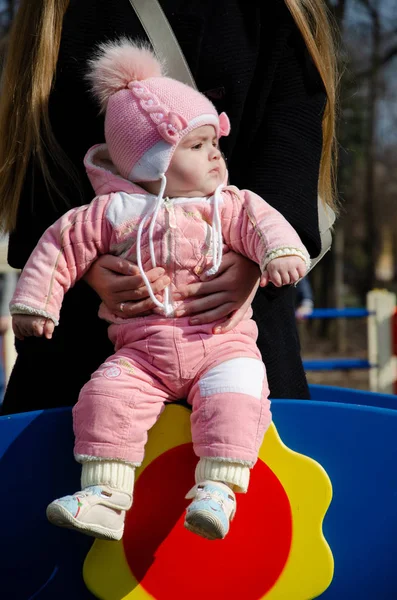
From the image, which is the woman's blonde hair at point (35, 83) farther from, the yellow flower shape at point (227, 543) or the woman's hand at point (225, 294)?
the yellow flower shape at point (227, 543)

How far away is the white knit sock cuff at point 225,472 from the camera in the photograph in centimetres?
150

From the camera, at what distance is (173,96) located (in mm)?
1695

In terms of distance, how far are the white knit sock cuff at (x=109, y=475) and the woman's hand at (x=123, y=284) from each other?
27 centimetres

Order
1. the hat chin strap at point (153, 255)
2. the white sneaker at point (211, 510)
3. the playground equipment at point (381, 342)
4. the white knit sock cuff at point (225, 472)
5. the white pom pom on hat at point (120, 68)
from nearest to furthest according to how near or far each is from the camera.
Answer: the white sneaker at point (211, 510)
the white knit sock cuff at point (225, 472)
the hat chin strap at point (153, 255)
the white pom pom on hat at point (120, 68)
the playground equipment at point (381, 342)

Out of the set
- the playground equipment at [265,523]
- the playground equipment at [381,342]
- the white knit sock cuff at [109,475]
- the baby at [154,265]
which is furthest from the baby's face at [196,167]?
the playground equipment at [381,342]

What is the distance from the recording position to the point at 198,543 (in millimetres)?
1584

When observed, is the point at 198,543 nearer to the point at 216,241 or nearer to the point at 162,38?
the point at 216,241

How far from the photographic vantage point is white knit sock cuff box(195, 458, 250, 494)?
4.91 ft

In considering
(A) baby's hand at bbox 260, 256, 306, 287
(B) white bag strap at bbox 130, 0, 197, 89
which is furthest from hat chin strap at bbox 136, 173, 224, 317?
(B) white bag strap at bbox 130, 0, 197, 89

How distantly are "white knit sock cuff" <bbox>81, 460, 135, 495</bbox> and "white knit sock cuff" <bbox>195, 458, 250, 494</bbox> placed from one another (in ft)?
0.36

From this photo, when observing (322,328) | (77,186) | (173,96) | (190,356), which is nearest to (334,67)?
(173,96)

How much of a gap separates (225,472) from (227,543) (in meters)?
0.16

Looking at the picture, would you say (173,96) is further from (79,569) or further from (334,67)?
(79,569)

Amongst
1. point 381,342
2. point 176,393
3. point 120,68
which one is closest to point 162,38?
point 120,68
